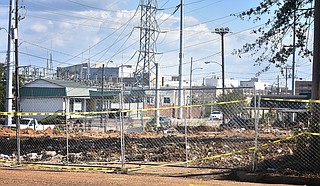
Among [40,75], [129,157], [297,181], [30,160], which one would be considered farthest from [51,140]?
[40,75]

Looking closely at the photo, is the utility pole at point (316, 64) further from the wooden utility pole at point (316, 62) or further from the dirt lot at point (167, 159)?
A: the dirt lot at point (167, 159)

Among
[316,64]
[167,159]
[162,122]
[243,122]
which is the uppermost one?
[316,64]

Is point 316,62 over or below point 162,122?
over

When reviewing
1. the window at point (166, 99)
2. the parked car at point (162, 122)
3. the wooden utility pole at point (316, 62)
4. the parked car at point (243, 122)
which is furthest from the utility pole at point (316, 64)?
the window at point (166, 99)

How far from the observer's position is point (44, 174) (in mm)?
11773

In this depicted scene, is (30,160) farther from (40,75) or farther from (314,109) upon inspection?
(40,75)

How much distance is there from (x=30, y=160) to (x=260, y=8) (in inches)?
467

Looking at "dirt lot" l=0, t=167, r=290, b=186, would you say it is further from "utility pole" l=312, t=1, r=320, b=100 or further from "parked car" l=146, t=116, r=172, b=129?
"parked car" l=146, t=116, r=172, b=129

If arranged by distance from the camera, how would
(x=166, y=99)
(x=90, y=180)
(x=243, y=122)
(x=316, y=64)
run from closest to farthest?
(x=90, y=180)
(x=316, y=64)
(x=243, y=122)
(x=166, y=99)

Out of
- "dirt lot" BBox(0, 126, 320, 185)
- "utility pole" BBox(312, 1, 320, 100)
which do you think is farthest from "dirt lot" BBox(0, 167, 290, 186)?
"utility pole" BBox(312, 1, 320, 100)

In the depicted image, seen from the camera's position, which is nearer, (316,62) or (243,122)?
(316,62)

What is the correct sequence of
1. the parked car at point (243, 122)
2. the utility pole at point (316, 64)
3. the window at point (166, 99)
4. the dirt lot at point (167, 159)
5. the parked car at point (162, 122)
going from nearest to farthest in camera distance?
the dirt lot at point (167, 159) → the utility pole at point (316, 64) → the parked car at point (243, 122) → the parked car at point (162, 122) → the window at point (166, 99)

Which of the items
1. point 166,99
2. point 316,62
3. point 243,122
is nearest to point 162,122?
point 243,122

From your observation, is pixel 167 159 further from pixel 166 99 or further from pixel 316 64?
pixel 166 99
